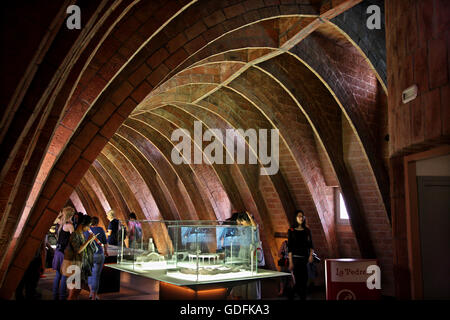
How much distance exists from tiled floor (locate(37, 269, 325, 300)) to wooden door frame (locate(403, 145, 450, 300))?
14.7ft

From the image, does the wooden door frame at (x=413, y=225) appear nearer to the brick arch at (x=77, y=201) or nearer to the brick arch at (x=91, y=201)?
the brick arch at (x=91, y=201)

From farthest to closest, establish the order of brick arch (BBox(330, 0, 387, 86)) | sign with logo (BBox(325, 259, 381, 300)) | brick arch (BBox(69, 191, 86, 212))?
brick arch (BBox(69, 191, 86, 212)), brick arch (BBox(330, 0, 387, 86)), sign with logo (BBox(325, 259, 381, 300))

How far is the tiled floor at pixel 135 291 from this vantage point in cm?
862

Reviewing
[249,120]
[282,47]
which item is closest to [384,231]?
[249,120]

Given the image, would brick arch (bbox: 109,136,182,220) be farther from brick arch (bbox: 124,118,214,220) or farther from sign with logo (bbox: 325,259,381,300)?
sign with logo (bbox: 325,259,381,300)

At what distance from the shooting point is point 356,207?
1234cm

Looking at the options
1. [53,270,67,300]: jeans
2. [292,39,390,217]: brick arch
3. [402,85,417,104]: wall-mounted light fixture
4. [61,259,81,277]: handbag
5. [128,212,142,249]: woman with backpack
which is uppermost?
[292,39,390,217]: brick arch

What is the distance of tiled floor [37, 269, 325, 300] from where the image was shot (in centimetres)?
862

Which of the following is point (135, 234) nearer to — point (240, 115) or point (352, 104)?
point (240, 115)

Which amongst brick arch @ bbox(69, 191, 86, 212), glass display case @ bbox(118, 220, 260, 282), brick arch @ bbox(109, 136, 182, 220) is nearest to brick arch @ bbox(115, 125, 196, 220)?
brick arch @ bbox(109, 136, 182, 220)

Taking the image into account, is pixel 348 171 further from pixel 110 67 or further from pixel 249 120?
pixel 110 67

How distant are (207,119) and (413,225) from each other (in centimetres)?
992

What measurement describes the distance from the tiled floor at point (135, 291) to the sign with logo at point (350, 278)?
146 inches

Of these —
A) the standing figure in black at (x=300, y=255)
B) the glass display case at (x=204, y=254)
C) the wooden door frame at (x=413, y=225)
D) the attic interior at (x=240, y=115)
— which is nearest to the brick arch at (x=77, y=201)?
the attic interior at (x=240, y=115)
